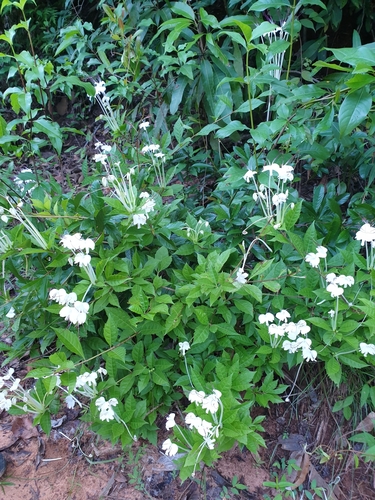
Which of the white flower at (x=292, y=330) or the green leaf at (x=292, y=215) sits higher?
the green leaf at (x=292, y=215)

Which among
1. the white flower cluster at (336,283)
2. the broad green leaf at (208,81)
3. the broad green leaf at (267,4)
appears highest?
the broad green leaf at (267,4)

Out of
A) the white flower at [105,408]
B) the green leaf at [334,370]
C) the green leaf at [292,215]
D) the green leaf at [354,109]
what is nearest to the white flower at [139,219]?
the green leaf at [292,215]

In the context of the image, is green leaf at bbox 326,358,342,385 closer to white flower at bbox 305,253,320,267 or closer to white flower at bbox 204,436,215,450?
white flower at bbox 305,253,320,267

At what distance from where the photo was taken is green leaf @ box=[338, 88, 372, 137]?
1.42 m

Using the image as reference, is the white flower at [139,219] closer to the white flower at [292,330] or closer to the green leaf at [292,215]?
the green leaf at [292,215]

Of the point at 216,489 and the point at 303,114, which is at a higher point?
the point at 303,114

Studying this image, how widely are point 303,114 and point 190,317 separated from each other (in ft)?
3.52

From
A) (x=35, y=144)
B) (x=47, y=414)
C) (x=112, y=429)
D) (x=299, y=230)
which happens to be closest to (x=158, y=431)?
(x=112, y=429)

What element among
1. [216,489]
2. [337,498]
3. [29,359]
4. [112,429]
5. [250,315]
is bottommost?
[337,498]

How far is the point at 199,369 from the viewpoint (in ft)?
5.86

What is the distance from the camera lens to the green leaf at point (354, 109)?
56.1 inches

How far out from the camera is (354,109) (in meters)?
1.44

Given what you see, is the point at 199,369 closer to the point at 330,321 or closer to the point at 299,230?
the point at 330,321

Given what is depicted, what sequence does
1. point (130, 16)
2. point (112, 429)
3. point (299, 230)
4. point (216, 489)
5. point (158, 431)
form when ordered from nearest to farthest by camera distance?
point (112, 429) → point (216, 489) → point (158, 431) → point (299, 230) → point (130, 16)
